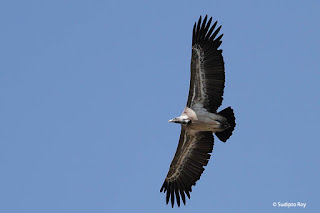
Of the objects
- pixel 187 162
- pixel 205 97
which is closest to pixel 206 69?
pixel 205 97

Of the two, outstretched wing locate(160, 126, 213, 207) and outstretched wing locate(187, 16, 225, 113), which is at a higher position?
outstretched wing locate(187, 16, 225, 113)

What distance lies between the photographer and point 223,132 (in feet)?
61.8

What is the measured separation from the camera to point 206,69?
727 inches

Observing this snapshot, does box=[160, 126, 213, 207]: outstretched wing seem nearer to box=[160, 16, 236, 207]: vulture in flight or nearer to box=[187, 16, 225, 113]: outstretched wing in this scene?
box=[160, 16, 236, 207]: vulture in flight

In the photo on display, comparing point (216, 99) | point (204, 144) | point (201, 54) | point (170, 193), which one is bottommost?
point (170, 193)

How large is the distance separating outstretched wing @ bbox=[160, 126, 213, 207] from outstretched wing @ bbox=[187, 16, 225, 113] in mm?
1282

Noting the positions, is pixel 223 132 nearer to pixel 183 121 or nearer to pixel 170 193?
pixel 183 121

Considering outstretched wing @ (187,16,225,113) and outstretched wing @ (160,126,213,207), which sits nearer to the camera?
outstretched wing @ (187,16,225,113)

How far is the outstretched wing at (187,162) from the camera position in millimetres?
19609

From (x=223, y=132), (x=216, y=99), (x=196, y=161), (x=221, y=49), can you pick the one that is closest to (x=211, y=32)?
(x=221, y=49)

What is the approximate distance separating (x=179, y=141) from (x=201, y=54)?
Answer: 131 inches

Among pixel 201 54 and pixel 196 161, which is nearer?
pixel 201 54

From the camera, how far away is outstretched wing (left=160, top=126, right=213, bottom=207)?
64.3 feet

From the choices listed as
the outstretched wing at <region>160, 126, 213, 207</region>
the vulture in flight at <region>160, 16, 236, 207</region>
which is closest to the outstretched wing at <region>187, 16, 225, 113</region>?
the vulture in flight at <region>160, 16, 236, 207</region>
